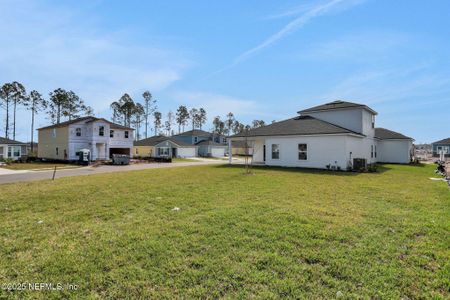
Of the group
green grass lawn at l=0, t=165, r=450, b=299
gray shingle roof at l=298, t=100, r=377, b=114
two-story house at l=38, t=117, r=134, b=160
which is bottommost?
green grass lawn at l=0, t=165, r=450, b=299

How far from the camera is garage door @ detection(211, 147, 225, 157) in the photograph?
56.6 meters

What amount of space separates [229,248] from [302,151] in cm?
1728

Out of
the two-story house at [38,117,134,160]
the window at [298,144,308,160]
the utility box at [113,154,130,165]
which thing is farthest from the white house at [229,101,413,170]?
the two-story house at [38,117,134,160]

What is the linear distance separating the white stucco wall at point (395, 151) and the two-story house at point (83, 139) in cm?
3459

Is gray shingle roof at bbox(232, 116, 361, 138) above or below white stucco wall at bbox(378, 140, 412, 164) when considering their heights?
above

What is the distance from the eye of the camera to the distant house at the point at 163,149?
47.1 meters

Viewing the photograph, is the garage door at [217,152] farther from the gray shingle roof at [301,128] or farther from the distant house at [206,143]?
the gray shingle roof at [301,128]

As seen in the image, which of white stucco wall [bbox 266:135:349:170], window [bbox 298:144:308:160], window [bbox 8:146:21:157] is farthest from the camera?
window [bbox 8:146:21:157]

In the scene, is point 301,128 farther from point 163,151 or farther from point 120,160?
point 163,151

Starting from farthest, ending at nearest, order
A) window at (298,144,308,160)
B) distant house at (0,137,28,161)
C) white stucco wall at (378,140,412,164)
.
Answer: distant house at (0,137,28,161) < white stucco wall at (378,140,412,164) < window at (298,144,308,160)

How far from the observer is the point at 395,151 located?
29.5 m

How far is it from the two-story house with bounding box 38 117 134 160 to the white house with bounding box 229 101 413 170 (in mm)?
19759

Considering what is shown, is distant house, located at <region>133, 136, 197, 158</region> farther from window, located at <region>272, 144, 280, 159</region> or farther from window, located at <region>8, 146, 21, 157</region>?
window, located at <region>272, 144, 280, 159</region>

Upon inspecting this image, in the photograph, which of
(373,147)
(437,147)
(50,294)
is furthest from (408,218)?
(437,147)
